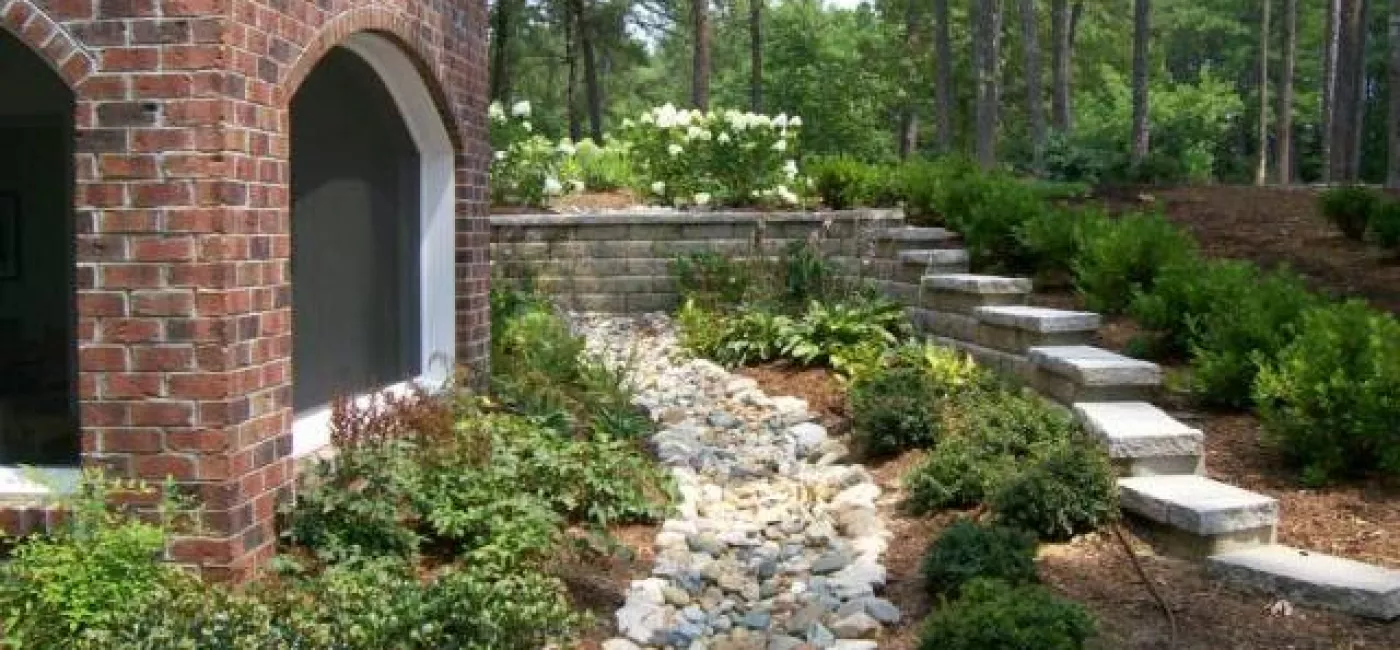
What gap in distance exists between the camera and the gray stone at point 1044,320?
20.5ft

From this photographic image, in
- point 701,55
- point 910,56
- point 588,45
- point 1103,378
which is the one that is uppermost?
point 910,56

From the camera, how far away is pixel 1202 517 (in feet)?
13.3

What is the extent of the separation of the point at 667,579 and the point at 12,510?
218cm

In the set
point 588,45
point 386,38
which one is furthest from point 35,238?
point 588,45

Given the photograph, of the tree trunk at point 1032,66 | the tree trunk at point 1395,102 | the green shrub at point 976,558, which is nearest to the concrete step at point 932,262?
the green shrub at point 976,558

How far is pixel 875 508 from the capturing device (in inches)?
206

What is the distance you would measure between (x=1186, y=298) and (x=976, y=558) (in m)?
2.91

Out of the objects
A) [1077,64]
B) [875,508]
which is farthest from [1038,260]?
[1077,64]

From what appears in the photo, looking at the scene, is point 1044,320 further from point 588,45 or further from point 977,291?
point 588,45

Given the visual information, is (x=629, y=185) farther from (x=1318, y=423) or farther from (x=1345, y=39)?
(x=1345, y=39)

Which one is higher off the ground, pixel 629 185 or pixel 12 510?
pixel 629 185

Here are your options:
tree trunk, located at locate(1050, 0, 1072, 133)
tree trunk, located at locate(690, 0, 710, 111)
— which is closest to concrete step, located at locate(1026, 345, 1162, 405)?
tree trunk, located at locate(690, 0, 710, 111)

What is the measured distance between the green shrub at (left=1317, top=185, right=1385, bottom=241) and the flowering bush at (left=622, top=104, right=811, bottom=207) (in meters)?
4.03

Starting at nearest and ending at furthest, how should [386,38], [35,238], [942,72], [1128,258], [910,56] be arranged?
[386,38] → [1128,258] → [35,238] → [942,72] → [910,56]
